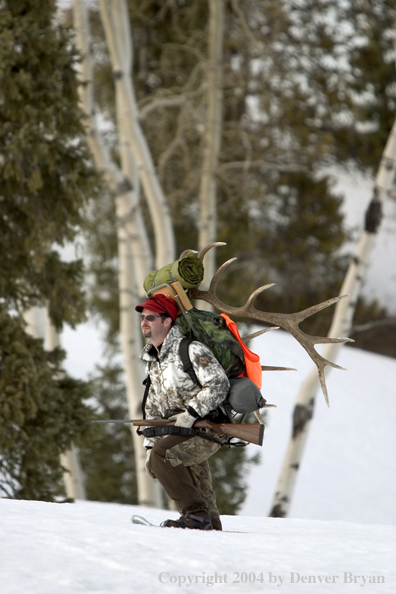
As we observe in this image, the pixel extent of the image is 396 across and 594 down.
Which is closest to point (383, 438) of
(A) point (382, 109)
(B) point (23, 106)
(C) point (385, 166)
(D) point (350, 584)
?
(A) point (382, 109)

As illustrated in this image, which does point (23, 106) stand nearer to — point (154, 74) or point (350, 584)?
point (350, 584)

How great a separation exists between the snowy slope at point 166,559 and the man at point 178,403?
27cm

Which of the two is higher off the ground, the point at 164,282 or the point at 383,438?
the point at 164,282

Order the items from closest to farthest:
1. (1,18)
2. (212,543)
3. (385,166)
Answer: (212,543) < (1,18) < (385,166)

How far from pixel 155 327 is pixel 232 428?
59 centimetres

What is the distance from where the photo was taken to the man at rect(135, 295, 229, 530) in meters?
3.12

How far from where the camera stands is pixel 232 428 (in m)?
3.17

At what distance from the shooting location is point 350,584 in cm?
236

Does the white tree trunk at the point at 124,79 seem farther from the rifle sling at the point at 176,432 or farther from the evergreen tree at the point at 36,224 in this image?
the rifle sling at the point at 176,432

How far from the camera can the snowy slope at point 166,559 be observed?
7.18ft

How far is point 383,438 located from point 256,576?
10409 mm

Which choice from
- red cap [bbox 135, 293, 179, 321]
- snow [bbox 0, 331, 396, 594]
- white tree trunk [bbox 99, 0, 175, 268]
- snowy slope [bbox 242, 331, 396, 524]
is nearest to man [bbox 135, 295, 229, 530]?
red cap [bbox 135, 293, 179, 321]

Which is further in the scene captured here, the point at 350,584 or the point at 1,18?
the point at 1,18

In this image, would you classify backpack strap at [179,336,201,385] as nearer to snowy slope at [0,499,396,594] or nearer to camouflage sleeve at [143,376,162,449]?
camouflage sleeve at [143,376,162,449]
